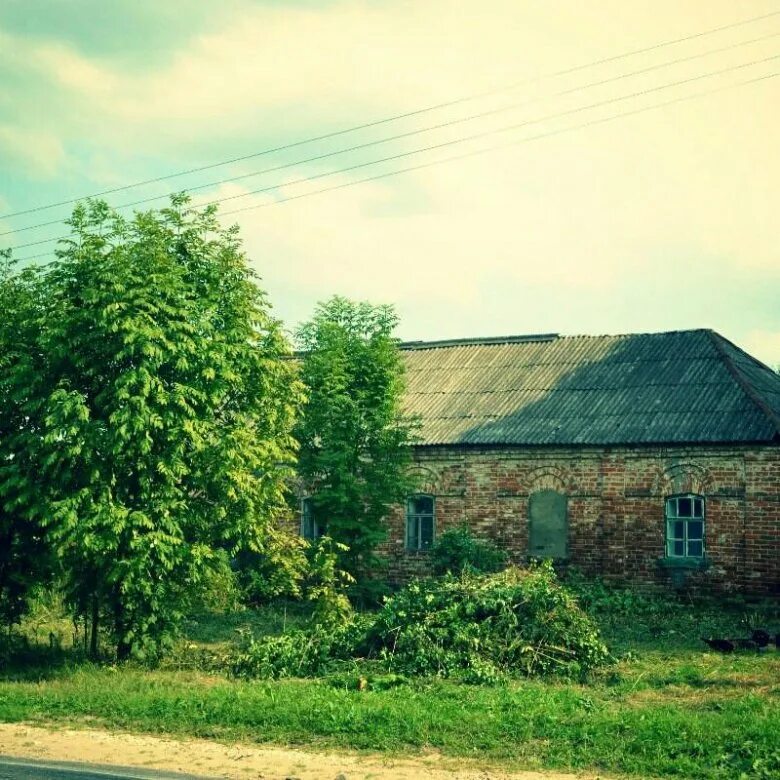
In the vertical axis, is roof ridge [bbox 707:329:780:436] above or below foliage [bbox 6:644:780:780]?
above

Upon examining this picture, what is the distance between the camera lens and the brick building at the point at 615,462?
19922 millimetres

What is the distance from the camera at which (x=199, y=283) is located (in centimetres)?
1448

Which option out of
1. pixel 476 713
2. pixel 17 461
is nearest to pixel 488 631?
pixel 476 713

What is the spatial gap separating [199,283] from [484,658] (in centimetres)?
681

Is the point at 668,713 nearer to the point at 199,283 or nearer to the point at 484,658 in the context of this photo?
the point at 484,658

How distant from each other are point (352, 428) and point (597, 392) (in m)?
6.20

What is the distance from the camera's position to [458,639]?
13.4 meters

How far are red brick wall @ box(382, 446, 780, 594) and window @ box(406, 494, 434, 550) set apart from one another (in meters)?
0.24

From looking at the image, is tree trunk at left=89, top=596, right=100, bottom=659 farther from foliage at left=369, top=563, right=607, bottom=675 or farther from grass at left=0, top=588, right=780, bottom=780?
foliage at left=369, top=563, right=607, bottom=675

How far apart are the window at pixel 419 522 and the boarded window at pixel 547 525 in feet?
8.78

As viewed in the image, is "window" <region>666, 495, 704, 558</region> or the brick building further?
"window" <region>666, 495, 704, 558</region>

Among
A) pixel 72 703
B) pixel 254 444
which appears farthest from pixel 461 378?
pixel 72 703

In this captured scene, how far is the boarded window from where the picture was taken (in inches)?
864

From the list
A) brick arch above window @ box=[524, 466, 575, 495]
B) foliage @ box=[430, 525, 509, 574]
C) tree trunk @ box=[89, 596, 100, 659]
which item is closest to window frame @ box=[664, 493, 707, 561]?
brick arch above window @ box=[524, 466, 575, 495]
